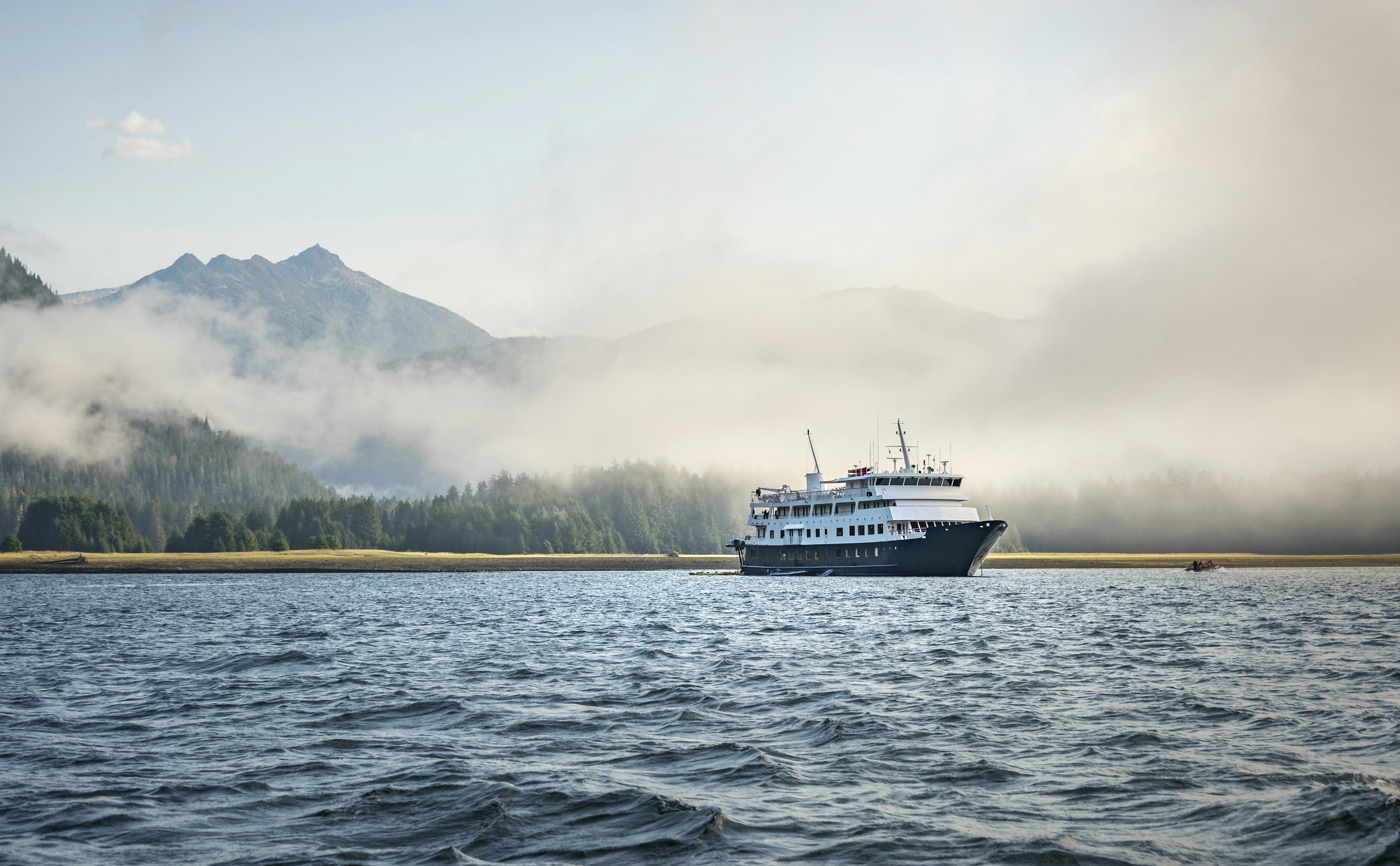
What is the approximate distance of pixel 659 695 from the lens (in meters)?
25.8

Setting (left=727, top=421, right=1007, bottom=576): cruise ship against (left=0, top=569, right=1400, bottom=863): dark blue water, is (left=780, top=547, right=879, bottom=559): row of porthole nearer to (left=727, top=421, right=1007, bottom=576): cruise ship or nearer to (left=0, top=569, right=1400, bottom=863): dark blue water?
(left=727, top=421, right=1007, bottom=576): cruise ship

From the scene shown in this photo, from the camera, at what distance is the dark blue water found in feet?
42.8

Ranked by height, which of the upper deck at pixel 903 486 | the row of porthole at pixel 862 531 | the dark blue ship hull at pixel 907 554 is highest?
the upper deck at pixel 903 486

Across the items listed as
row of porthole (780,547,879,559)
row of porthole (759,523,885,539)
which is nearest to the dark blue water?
row of porthole (759,523,885,539)

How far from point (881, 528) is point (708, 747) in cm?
9815

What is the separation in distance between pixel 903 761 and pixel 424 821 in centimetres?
892

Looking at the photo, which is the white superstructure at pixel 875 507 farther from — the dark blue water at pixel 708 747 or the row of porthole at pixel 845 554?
the dark blue water at pixel 708 747

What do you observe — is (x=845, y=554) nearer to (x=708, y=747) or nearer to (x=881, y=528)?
(x=881, y=528)

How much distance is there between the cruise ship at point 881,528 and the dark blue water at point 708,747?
213 feet

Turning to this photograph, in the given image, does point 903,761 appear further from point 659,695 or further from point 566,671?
point 566,671

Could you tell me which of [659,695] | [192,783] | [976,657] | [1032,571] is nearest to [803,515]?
[1032,571]

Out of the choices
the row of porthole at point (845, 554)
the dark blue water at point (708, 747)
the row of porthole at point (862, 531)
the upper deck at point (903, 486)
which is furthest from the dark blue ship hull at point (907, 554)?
the dark blue water at point (708, 747)

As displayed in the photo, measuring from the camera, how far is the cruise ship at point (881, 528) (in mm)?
110188

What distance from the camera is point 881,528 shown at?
4508 inches
